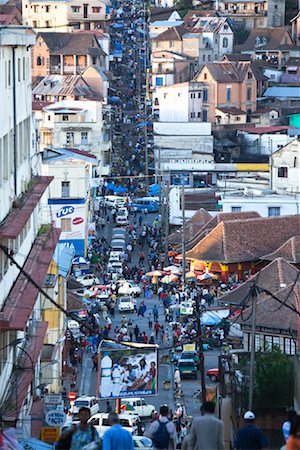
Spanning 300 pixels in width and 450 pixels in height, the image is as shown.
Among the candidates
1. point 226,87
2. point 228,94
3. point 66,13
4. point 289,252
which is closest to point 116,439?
point 289,252

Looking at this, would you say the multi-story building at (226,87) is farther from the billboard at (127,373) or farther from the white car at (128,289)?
the billboard at (127,373)

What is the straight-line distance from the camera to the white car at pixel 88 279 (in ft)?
169

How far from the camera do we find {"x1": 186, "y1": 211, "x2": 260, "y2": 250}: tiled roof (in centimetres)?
5693

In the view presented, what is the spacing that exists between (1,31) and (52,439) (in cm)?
577

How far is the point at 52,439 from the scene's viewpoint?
25375 millimetres

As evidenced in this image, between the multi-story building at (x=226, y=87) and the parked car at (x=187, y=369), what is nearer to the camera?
the parked car at (x=187, y=369)

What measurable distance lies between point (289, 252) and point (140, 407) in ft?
61.5

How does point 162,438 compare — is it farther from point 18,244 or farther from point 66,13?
point 66,13

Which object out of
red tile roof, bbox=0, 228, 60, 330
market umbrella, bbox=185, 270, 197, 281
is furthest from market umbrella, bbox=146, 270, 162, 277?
red tile roof, bbox=0, 228, 60, 330

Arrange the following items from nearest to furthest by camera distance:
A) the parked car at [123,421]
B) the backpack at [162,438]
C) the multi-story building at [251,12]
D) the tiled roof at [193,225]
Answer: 1. the backpack at [162,438]
2. the parked car at [123,421]
3. the tiled roof at [193,225]
4. the multi-story building at [251,12]

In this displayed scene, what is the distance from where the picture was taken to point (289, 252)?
5256cm

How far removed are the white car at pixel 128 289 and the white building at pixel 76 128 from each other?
77.8 ft

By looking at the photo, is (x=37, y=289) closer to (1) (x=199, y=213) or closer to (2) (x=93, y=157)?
A: (1) (x=199, y=213)

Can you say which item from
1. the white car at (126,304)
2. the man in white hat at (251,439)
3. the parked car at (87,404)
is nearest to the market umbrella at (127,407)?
the parked car at (87,404)
